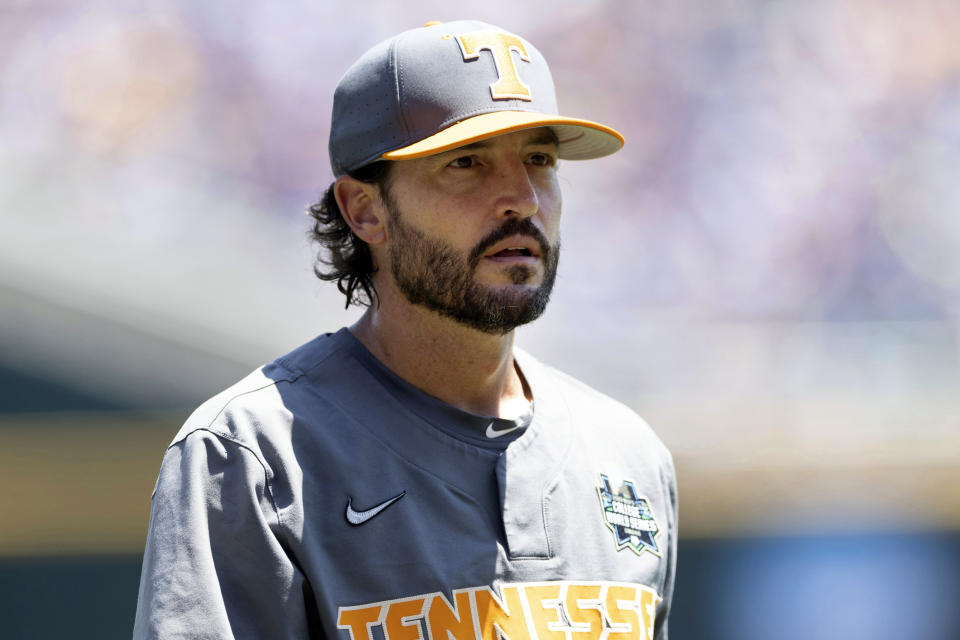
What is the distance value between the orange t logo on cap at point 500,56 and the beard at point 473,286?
20cm

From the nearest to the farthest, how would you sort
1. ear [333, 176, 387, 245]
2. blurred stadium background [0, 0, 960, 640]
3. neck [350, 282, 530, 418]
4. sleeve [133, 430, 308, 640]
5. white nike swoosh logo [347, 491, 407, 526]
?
sleeve [133, 430, 308, 640], white nike swoosh logo [347, 491, 407, 526], neck [350, 282, 530, 418], ear [333, 176, 387, 245], blurred stadium background [0, 0, 960, 640]

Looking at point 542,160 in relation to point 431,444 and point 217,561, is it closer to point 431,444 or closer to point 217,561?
point 431,444

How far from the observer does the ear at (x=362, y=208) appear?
1.79m

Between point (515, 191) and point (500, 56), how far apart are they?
0.22 m

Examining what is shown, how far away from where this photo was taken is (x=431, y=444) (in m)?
1.58

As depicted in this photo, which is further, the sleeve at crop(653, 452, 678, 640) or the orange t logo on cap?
the sleeve at crop(653, 452, 678, 640)

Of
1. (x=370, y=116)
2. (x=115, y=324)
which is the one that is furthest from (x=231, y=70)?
(x=370, y=116)

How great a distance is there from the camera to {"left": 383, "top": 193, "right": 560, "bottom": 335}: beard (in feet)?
5.43

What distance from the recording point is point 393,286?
1.76 metres

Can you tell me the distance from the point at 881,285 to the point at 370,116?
3.79 metres

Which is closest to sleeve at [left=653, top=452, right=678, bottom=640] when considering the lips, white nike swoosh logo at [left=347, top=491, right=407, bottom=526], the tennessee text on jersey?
the tennessee text on jersey

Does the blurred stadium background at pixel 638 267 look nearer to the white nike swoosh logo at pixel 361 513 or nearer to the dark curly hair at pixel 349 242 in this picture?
the dark curly hair at pixel 349 242

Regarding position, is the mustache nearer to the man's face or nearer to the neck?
the man's face

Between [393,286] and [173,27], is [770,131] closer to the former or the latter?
[173,27]
